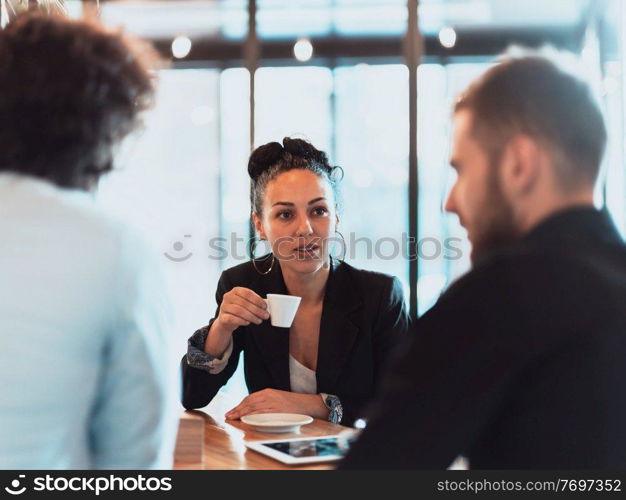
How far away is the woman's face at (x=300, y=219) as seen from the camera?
246 centimetres

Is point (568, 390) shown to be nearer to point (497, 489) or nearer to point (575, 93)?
point (497, 489)

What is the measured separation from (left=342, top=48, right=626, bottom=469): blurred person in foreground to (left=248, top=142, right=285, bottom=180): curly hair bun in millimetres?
1626

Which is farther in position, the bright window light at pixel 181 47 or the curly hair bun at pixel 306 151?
the bright window light at pixel 181 47

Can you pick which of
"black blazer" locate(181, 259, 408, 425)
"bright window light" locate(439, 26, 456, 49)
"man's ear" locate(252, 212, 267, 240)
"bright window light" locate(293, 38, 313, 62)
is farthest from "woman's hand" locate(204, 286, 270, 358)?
"bright window light" locate(439, 26, 456, 49)

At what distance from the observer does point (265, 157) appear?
266 cm

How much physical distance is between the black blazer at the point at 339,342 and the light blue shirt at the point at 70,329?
124cm

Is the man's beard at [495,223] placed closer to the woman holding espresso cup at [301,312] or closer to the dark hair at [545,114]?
Result: the dark hair at [545,114]

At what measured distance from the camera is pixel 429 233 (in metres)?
6.16

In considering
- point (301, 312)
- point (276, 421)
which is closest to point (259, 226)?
point (301, 312)

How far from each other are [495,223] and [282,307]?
1.03 meters

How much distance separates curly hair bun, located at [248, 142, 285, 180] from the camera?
2646mm

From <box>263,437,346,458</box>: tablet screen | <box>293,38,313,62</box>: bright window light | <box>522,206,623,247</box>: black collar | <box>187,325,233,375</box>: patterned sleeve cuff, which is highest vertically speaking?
<box>293,38,313,62</box>: bright window light

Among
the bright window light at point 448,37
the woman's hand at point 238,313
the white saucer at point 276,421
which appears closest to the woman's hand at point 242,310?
the woman's hand at point 238,313

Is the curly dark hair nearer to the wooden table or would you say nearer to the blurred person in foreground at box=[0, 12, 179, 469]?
the blurred person in foreground at box=[0, 12, 179, 469]
